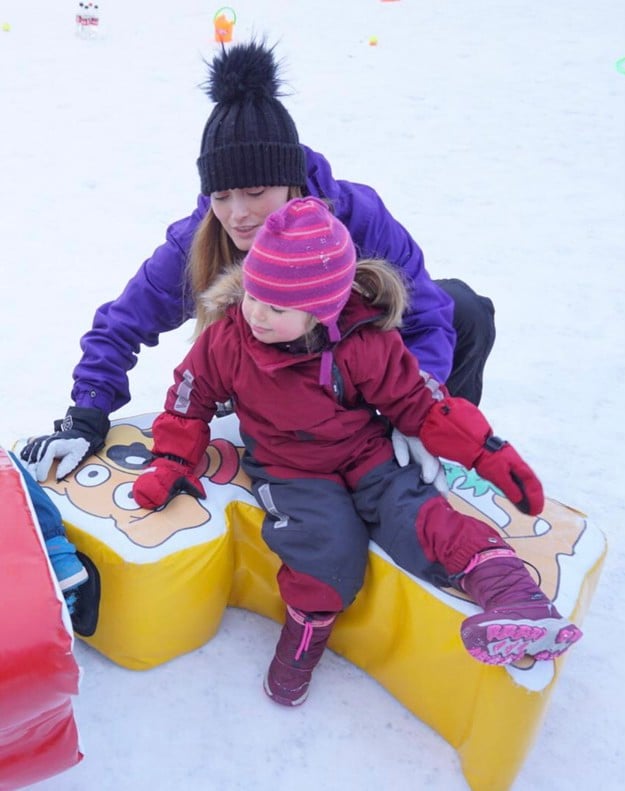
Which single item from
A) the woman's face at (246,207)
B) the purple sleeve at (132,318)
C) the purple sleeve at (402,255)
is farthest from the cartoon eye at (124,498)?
the purple sleeve at (402,255)

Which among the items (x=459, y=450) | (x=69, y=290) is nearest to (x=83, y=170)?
(x=69, y=290)

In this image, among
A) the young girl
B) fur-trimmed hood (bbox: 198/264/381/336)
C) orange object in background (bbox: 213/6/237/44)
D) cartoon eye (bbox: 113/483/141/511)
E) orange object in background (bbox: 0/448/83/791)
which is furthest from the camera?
orange object in background (bbox: 213/6/237/44)

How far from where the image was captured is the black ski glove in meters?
1.68

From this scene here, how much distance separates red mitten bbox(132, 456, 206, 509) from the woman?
189mm

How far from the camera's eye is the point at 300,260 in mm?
1346

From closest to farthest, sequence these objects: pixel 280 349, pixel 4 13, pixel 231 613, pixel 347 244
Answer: pixel 347 244 < pixel 280 349 < pixel 231 613 < pixel 4 13

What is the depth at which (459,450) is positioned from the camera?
4.96 feet

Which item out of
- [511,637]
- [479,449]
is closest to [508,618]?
[511,637]

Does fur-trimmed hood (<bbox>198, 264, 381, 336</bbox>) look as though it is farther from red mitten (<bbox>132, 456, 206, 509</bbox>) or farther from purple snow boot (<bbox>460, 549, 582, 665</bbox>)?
purple snow boot (<bbox>460, 549, 582, 665</bbox>)

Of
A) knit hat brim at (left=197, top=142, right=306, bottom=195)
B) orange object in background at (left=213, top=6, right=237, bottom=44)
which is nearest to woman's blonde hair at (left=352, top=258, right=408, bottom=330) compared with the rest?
knit hat brim at (left=197, top=142, right=306, bottom=195)

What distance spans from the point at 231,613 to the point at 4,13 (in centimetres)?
664

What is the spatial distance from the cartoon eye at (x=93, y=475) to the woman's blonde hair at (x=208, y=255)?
1.16 feet

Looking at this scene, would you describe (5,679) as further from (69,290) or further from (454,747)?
(69,290)

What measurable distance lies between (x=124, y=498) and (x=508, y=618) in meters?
0.81
